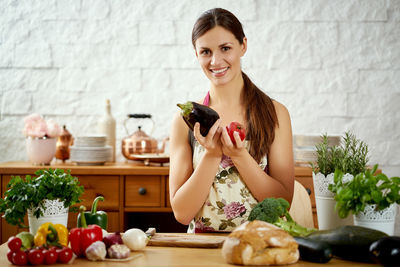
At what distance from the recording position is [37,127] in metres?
3.11

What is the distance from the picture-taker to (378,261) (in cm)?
122

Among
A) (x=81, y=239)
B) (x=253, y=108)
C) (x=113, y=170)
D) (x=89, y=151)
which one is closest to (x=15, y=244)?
(x=81, y=239)

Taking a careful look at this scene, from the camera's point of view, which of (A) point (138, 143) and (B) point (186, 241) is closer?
(B) point (186, 241)

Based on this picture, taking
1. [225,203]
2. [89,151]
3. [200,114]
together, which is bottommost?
[225,203]

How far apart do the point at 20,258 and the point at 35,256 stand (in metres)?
0.04

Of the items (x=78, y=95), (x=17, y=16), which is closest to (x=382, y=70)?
(x=78, y=95)

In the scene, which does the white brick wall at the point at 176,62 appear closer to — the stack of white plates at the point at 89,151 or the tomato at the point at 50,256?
the stack of white plates at the point at 89,151

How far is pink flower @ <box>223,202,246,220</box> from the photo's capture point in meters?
2.02

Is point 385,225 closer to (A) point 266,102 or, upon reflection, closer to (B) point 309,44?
(A) point 266,102

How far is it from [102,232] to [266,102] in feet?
3.46

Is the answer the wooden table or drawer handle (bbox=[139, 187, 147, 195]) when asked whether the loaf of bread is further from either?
drawer handle (bbox=[139, 187, 147, 195])

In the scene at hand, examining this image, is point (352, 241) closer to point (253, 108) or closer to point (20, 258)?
point (20, 258)

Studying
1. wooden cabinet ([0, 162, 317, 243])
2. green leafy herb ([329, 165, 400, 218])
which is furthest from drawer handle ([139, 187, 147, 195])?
green leafy herb ([329, 165, 400, 218])

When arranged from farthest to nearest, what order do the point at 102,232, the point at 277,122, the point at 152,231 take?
the point at 277,122 → the point at 152,231 → the point at 102,232
